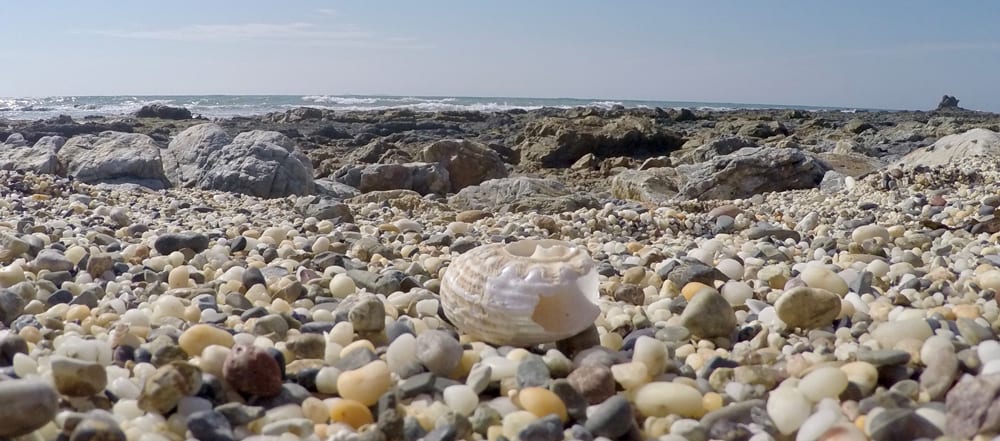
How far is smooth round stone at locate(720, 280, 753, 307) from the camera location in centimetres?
248

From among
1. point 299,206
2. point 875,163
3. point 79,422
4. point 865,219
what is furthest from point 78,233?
point 875,163

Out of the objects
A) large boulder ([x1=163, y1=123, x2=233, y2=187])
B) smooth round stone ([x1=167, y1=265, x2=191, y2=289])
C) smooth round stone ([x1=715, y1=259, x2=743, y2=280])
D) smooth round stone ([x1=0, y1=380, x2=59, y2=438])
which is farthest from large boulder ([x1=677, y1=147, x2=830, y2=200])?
smooth round stone ([x1=0, y1=380, x2=59, y2=438])

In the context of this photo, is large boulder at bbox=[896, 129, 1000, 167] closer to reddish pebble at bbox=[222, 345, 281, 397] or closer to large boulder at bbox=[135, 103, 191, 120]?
reddish pebble at bbox=[222, 345, 281, 397]

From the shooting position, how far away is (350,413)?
1584 millimetres


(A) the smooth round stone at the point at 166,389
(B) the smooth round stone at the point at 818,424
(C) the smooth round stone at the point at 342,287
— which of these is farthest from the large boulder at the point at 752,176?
(A) the smooth round stone at the point at 166,389

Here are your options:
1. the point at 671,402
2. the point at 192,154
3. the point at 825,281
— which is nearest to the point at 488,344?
the point at 671,402

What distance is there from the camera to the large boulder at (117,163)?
319 inches

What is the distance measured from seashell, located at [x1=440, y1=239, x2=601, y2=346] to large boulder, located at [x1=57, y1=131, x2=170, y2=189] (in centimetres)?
703

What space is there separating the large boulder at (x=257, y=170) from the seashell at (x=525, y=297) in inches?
248

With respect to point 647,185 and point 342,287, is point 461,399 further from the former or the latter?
point 647,185

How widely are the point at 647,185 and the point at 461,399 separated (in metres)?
7.22

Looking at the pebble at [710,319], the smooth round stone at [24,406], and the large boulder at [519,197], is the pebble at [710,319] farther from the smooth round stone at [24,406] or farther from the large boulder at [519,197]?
the large boulder at [519,197]

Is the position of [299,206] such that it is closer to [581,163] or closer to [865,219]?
[865,219]

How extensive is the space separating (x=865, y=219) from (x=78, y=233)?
176 inches
